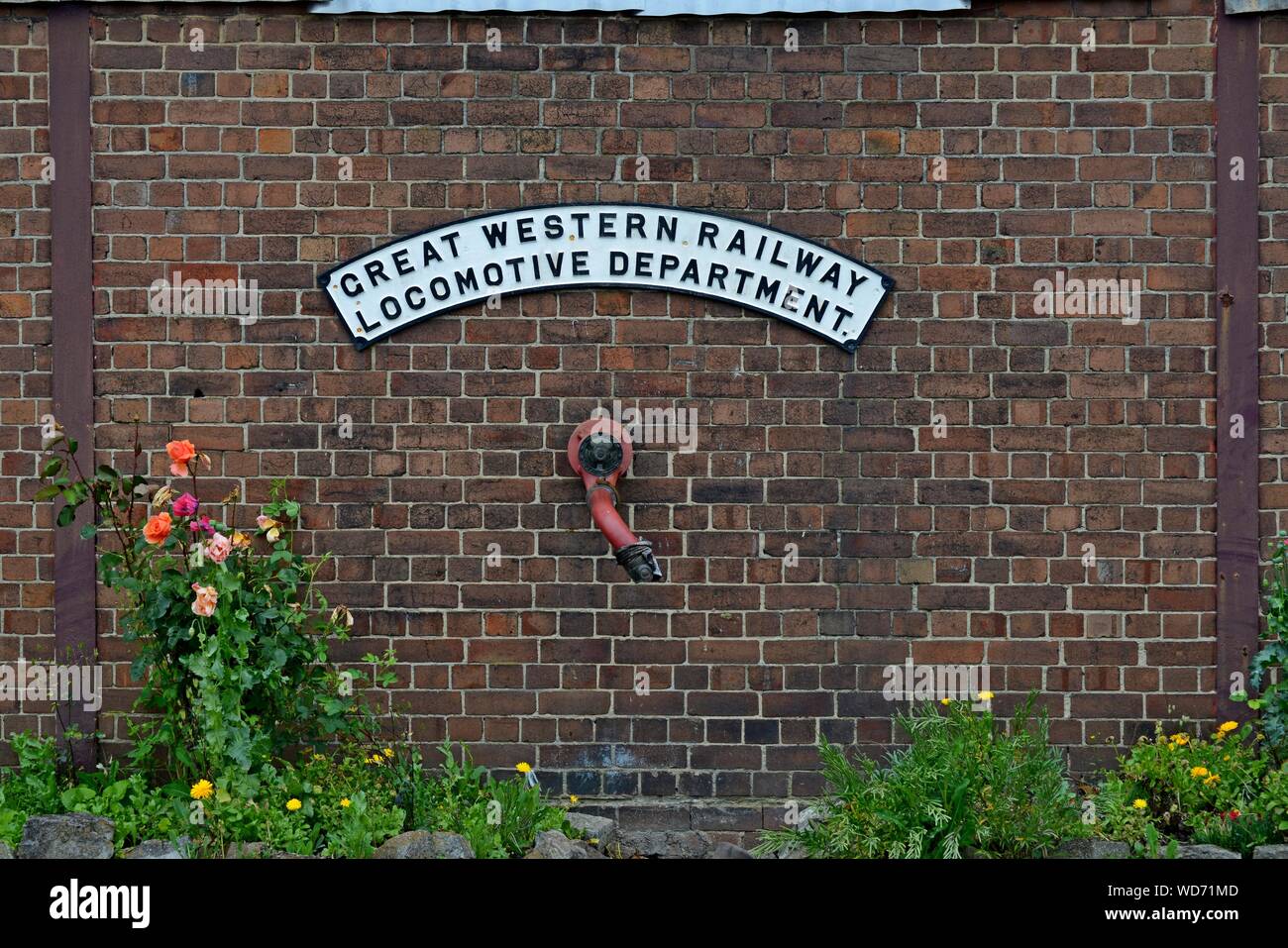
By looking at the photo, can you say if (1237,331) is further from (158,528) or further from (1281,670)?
(158,528)

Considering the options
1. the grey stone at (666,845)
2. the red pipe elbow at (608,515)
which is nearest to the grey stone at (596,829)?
the grey stone at (666,845)

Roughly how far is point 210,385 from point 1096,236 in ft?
14.8

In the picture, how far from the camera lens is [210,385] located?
6.73 metres

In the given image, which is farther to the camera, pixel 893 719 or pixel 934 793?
pixel 893 719

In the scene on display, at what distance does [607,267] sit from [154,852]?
3402mm

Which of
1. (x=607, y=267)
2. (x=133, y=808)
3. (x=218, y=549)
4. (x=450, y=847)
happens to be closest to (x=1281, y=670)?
(x=607, y=267)

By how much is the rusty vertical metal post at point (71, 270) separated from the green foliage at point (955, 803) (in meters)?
3.76

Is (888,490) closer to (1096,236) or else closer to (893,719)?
(893,719)

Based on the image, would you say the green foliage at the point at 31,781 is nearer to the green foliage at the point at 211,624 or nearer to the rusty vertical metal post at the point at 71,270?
the green foliage at the point at 211,624

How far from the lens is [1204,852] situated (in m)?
5.86

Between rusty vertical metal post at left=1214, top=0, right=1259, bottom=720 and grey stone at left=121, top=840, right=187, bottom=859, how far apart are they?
16.5ft

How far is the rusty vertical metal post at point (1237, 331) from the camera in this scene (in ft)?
21.9

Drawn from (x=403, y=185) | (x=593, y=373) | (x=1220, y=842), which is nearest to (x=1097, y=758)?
(x=1220, y=842)

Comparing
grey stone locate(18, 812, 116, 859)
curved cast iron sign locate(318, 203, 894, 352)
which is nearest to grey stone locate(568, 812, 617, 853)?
Answer: grey stone locate(18, 812, 116, 859)
